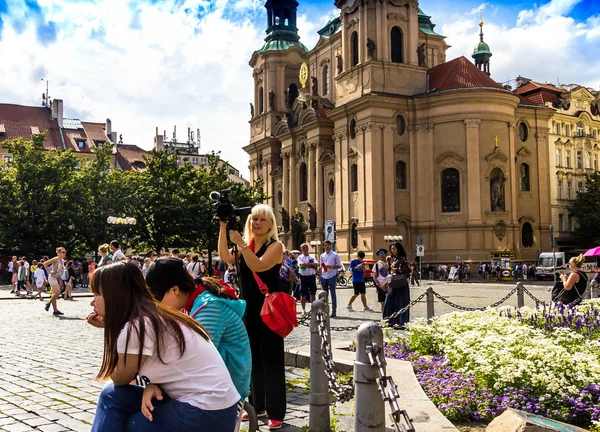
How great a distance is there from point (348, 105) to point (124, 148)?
45.8 meters

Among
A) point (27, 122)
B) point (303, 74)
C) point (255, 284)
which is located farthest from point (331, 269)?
point (27, 122)

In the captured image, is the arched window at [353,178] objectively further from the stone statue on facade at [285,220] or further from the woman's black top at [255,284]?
the woman's black top at [255,284]

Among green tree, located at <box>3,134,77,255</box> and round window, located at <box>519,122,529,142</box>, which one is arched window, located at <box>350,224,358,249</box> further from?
green tree, located at <box>3,134,77,255</box>

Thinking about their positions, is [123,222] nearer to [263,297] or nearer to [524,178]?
[263,297]

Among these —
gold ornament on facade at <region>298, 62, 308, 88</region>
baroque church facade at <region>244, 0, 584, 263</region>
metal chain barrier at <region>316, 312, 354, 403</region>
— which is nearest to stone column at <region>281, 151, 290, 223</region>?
baroque church facade at <region>244, 0, 584, 263</region>

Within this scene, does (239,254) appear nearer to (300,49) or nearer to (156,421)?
(156,421)

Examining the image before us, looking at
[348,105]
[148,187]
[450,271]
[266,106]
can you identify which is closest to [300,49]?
[266,106]

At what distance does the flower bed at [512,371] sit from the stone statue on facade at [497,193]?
41.2 meters

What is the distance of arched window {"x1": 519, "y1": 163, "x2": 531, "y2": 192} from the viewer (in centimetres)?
5444

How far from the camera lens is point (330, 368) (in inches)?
226

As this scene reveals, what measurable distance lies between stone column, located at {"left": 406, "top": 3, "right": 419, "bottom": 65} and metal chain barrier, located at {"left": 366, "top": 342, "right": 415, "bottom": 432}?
48.8m

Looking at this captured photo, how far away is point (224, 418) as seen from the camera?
3.44m

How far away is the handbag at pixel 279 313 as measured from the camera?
591 cm

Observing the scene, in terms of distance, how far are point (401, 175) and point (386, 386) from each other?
1857 inches
